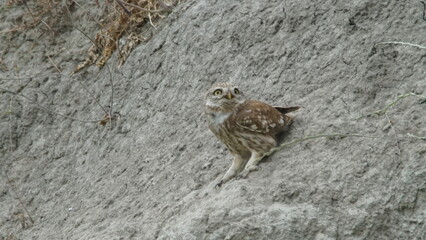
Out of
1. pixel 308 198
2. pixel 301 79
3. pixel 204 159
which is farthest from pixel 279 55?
pixel 308 198

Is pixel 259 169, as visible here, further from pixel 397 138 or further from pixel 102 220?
pixel 102 220

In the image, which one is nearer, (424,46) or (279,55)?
(424,46)

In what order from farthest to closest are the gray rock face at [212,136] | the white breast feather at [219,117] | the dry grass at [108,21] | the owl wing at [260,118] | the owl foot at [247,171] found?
the dry grass at [108,21] < the white breast feather at [219,117] < the owl wing at [260,118] < the owl foot at [247,171] < the gray rock face at [212,136]

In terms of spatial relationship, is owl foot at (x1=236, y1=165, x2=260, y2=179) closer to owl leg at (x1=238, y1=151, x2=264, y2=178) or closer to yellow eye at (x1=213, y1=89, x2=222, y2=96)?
owl leg at (x1=238, y1=151, x2=264, y2=178)

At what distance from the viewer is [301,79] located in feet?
20.3

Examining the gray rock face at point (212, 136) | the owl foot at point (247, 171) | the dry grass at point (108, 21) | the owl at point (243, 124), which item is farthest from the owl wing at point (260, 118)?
the dry grass at point (108, 21)

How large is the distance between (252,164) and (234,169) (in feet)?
0.81

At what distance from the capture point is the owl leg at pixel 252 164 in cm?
528

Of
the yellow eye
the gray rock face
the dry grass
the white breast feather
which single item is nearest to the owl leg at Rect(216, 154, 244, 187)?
the gray rock face

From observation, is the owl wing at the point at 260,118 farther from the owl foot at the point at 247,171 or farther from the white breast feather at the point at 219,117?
the owl foot at the point at 247,171

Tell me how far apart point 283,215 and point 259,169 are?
2.17ft

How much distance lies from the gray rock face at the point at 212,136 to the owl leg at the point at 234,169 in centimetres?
14

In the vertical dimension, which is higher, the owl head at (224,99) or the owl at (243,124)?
the owl head at (224,99)

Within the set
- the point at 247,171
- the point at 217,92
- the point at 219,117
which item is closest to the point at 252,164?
the point at 247,171
